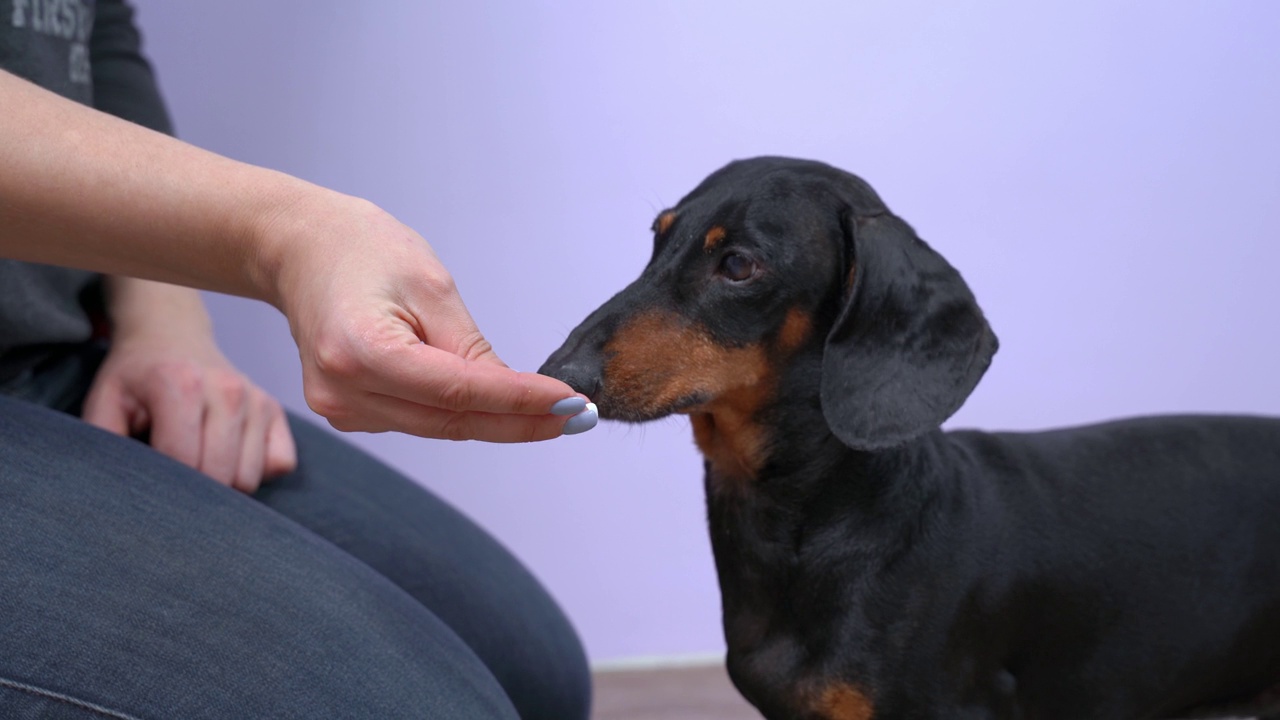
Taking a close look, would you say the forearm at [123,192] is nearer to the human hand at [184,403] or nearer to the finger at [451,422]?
the finger at [451,422]

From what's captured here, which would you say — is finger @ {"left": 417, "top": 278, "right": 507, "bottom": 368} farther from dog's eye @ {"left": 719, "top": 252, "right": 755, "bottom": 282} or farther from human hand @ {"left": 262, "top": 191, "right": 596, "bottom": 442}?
dog's eye @ {"left": 719, "top": 252, "right": 755, "bottom": 282}

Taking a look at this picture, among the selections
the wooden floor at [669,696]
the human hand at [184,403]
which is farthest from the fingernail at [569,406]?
the wooden floor at [669,696]

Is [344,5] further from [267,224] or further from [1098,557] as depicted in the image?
[1098,557]

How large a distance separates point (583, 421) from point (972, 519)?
1.63ft

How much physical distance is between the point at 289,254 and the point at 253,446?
1.57ft

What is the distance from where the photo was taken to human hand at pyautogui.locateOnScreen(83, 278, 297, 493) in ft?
3.92

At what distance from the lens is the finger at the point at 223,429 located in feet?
3.93

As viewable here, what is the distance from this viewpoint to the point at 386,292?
773 mm

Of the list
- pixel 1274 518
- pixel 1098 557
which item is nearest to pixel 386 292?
pixel 1098 557

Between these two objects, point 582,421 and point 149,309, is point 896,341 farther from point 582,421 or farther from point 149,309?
point 149,309

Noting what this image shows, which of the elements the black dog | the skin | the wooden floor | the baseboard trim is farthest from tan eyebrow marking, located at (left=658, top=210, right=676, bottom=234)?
the baseboard trim

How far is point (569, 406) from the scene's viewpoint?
79 cm

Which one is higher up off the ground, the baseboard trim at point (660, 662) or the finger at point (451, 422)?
the finger at point (451, 422)

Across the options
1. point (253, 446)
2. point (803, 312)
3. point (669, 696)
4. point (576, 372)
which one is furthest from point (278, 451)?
point (669, 696)
